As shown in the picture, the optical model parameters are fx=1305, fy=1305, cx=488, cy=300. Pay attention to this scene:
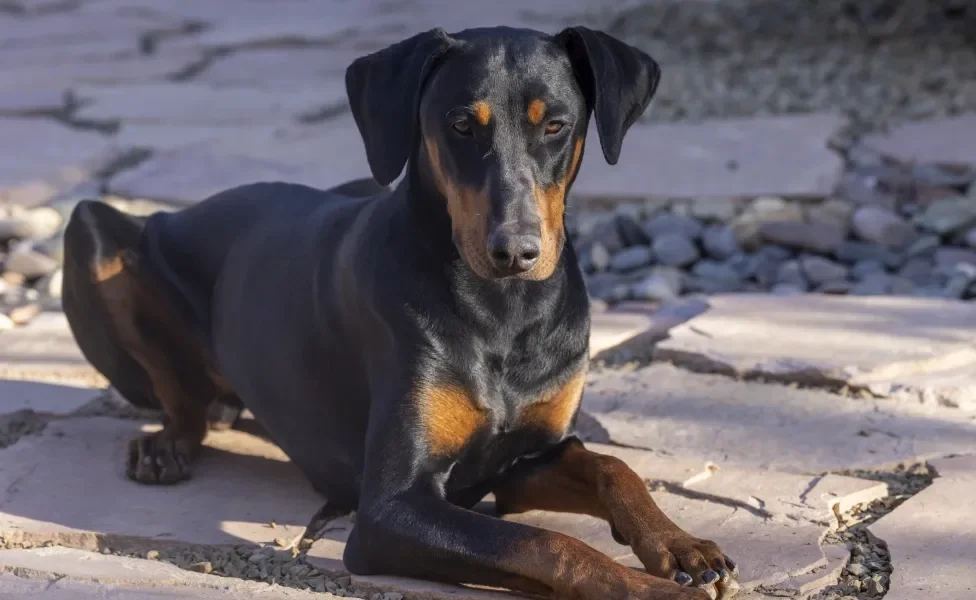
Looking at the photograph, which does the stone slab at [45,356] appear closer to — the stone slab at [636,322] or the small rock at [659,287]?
the stone slab at [636,322]

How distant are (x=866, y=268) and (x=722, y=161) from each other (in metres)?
1.04

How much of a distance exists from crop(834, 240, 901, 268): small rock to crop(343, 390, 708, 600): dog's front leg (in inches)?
104

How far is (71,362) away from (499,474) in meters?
1.67

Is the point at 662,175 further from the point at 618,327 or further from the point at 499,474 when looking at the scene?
the point at 499,474

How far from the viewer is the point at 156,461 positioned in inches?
124

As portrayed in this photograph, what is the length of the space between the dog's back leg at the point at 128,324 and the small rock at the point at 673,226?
2.11m

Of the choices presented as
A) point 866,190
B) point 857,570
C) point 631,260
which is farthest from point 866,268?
point 857,570

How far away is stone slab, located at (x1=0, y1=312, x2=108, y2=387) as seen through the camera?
3816mm

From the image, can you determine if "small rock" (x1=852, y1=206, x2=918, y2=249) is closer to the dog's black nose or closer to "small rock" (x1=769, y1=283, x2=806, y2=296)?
→ "small rock" (x1=769, y1=283, x2=806, y2=296)

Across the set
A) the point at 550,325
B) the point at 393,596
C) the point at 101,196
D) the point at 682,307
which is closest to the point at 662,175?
the point at 682,307

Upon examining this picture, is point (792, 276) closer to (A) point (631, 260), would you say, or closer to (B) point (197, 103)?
(A) point (631, 260)

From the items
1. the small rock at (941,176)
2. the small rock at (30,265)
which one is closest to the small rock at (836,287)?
the small rock at (941,176)

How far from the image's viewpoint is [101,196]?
219 inches

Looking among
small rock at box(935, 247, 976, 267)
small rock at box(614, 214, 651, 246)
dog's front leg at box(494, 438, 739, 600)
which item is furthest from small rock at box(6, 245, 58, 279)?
small rock at box(935, 247, 976, 267)
